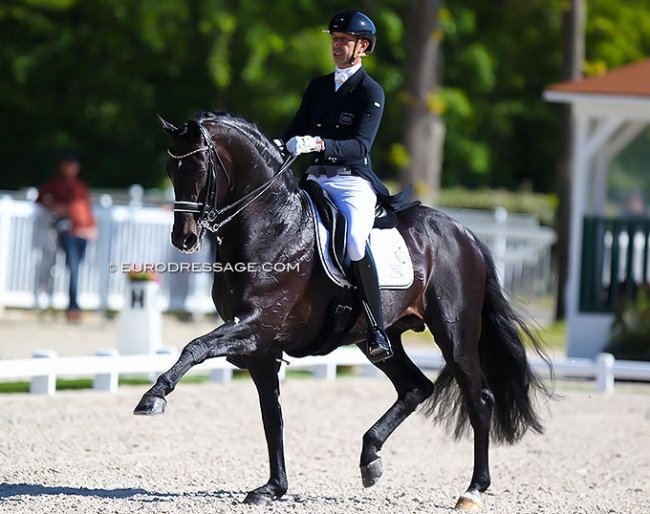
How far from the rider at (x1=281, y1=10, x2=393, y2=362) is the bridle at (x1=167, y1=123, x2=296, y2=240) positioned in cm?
55

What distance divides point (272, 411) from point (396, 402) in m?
0.85

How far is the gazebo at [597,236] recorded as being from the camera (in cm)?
1560

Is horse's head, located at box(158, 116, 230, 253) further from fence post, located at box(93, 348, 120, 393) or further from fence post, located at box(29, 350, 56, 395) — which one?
fence post, located at box(93, 348, 120, 393)

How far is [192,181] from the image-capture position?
6559 millimetres

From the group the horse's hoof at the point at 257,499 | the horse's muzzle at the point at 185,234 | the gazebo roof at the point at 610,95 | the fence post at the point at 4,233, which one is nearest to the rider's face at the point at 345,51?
the horse's muzzle at the point at 185,234

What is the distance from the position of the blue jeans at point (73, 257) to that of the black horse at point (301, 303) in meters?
9.98

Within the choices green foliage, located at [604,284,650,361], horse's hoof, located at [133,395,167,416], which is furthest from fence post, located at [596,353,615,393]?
horse's hoof, located at [133,395,167,416]

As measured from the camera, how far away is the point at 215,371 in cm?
1273

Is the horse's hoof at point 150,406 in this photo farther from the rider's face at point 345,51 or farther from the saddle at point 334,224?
the rider's face at point 345,51

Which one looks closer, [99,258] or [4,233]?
[4,233]

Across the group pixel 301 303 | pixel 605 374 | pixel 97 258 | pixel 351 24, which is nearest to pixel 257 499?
pixel 301 303

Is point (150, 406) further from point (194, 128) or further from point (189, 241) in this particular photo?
point (194, 128)

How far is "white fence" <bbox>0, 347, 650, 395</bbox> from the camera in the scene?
1080cm

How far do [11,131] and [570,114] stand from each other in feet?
50.9
